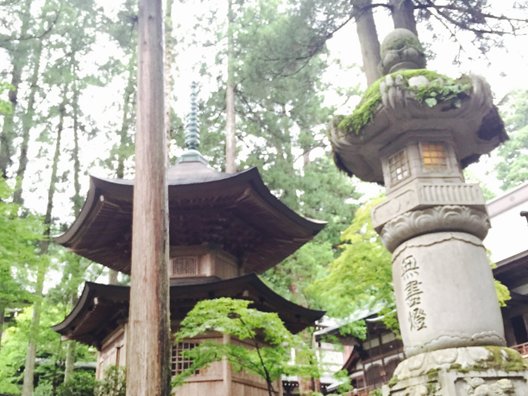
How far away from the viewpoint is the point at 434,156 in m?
6.09

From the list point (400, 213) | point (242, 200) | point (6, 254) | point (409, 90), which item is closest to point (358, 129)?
point (409, 90)

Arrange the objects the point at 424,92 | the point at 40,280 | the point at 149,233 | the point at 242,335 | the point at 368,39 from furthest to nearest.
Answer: the point at 40,280 → the point at 368,39 → the point at 242,335 → the point at 424,92 → the point at 149,233

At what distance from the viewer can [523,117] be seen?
3366 cm

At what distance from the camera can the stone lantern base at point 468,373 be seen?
4.76 meters

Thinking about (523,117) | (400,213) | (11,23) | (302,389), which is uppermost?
→ (523,117)

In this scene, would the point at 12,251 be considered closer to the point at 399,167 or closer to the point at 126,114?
the point at 399,167

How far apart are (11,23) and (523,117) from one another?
3061cm

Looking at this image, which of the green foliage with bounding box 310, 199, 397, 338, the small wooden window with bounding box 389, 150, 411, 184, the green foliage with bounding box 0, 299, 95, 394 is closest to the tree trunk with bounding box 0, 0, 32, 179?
the green foliage with bounding box 0, 299, 95, 394

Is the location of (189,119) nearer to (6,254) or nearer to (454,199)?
(6,254)

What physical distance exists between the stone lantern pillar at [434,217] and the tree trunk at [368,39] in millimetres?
1057

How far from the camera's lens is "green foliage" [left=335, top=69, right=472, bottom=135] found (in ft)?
19.2

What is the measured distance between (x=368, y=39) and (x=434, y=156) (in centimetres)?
297

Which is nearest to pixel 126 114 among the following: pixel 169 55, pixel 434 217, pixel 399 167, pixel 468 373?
pixel 169 55

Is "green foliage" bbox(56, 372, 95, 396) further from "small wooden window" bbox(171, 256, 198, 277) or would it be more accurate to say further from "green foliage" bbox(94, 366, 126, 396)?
"small wooden window" bbox(171, 256, 198, 277)
